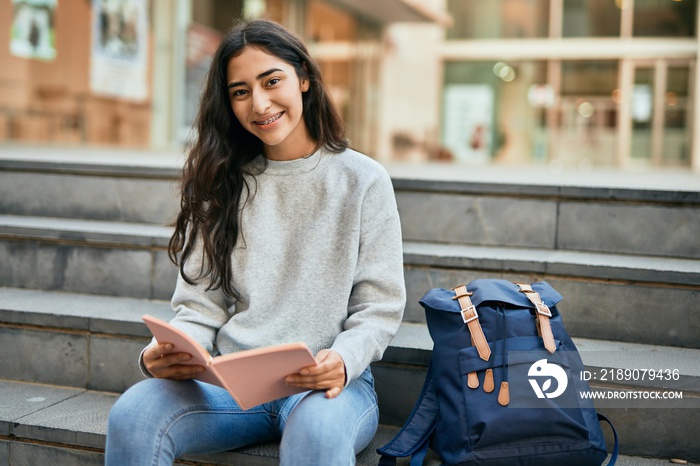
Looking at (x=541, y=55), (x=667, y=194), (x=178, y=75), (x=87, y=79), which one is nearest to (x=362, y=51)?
(x=541, y=55)

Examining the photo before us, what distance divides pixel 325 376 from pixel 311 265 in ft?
1.33

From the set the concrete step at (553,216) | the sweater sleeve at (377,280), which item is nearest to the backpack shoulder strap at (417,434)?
the sweater sleeve at (377,280)

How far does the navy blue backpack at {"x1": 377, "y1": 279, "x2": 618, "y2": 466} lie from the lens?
1887 millimetres

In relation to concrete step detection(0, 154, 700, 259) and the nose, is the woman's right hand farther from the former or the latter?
concrete step detection(0, 154, 700, 259)

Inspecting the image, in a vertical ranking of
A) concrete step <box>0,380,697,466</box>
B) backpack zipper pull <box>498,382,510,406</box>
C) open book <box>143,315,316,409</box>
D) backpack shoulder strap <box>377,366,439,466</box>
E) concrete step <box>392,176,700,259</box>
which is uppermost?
concrete step <box>392,176,700,259</box>

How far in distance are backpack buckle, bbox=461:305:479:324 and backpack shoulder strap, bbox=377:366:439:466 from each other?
0.24 meters

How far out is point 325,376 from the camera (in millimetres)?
1834

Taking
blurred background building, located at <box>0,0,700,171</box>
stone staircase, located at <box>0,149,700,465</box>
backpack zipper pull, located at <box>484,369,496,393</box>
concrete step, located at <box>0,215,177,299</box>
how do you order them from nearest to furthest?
backpack zipper pull, located at <box>484,369,496,393</box> → stone staircase, located at <box>0,149,700,465</box> → concrete step, located at <box>0,215,177,299</box> → blurred background building, located at <box>0,0,700,171</box>

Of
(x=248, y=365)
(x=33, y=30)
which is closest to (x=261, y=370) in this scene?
(x=248, y=365)

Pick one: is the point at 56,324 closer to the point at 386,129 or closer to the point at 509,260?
the point at 509,260

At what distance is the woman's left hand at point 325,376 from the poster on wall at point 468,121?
45.6 ft

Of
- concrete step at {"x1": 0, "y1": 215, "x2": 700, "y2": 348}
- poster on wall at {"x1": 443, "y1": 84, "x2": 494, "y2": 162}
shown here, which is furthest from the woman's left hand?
poster on wall at {"x1": 443, "y1": 84, "x2": 494, "y2": 162}

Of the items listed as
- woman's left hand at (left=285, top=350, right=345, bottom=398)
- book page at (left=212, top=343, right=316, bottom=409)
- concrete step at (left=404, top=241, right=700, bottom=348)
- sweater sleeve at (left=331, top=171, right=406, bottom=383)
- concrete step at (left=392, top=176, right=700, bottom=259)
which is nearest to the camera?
book page at (left=212, top=343, right=316, bottom=409)

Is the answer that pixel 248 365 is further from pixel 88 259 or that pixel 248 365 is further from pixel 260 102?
pixel 88 259
